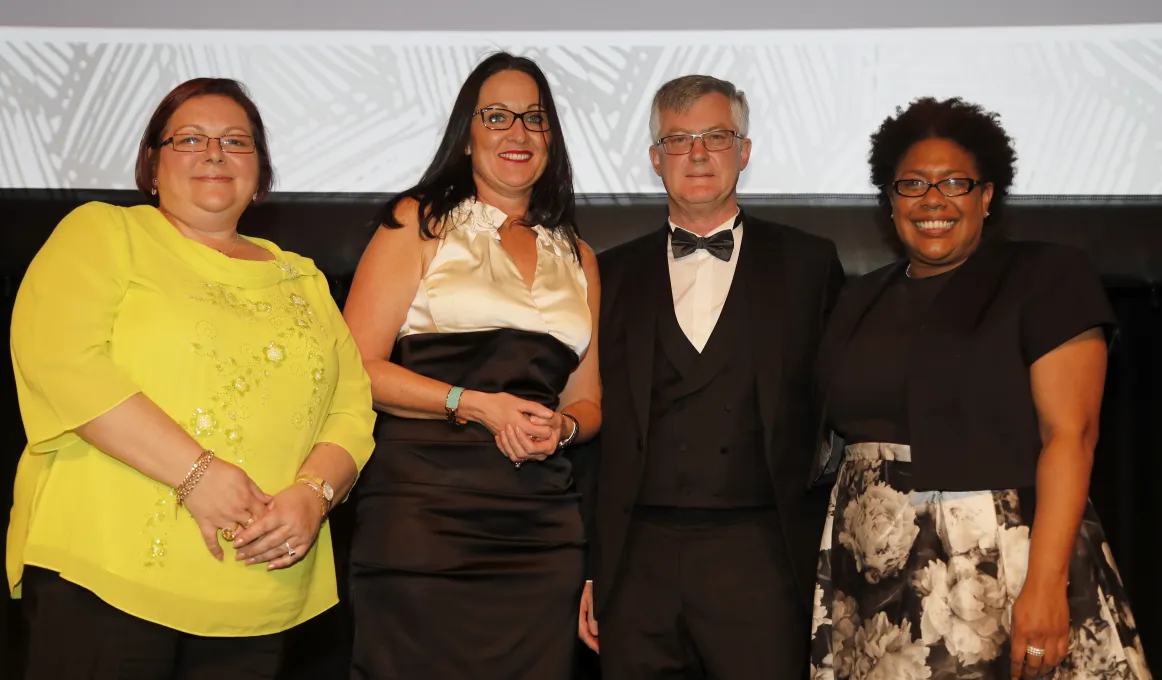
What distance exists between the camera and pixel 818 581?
2.48 m

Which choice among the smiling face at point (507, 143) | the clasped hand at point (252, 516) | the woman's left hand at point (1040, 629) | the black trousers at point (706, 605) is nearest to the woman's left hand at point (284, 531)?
the clasped hand at point (252, 516)

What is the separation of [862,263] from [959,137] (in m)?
0.99

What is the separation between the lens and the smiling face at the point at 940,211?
2.47 metres

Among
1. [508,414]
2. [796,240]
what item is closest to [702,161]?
[796,240]

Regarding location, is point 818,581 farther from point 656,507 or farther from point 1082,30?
point 1082,30

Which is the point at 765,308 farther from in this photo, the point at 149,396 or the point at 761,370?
the point at 149,396

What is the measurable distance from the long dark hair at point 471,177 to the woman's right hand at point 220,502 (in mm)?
794

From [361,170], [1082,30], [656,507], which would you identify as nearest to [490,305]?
[656,507]

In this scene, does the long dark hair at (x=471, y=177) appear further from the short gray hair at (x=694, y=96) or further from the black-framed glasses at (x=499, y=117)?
the short gray hair at (x=694, y=96)

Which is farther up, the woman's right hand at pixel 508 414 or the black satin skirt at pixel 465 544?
the woman's right hand at pixel 508 414

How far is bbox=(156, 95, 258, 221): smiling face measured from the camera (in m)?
2.11

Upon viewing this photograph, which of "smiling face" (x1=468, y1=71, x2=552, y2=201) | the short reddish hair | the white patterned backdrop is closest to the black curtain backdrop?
the white patterned backdrop

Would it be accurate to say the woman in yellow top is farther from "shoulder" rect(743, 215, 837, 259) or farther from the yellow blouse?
"shoulder" rect(743, 215, 837, 259)

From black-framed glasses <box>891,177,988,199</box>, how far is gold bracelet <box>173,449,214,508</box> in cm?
163
